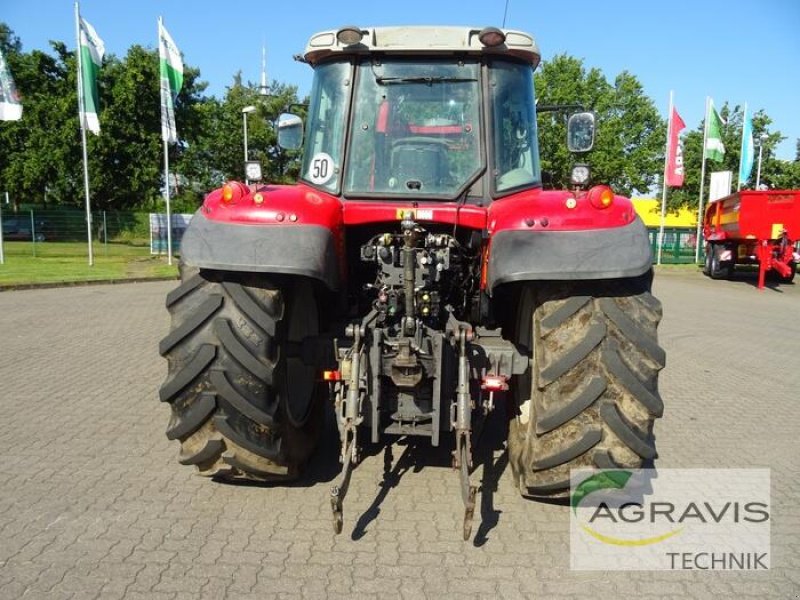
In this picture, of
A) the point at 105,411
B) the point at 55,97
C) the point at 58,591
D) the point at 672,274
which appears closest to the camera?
the point at 58,591

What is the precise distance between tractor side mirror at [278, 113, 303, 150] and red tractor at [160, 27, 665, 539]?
755 mm

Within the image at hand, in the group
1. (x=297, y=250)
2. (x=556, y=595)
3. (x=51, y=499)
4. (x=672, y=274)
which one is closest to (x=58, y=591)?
(x=51, y=499)

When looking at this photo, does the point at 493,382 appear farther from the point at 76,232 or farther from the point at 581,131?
the point at 76,232

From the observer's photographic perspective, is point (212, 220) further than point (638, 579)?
Yes

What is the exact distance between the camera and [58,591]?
2875 millimetres

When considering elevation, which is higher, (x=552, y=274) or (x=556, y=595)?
(x=552, y=274)

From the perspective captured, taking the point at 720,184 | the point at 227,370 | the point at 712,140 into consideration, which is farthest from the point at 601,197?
the point at 712,140

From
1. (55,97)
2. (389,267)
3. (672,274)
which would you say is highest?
(55,97)

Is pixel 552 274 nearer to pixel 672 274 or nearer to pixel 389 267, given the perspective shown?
pixel 389 267

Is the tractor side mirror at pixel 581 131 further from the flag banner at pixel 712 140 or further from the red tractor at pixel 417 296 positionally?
the flag banner at pixel 712 140

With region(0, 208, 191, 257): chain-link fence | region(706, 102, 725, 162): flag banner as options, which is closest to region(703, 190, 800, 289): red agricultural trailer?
region(706, 102, 725, 162): flag banner

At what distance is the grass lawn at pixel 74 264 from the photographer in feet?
54.9

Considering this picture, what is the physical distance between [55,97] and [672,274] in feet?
104

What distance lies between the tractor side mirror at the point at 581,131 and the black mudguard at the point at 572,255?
60.1 inches
